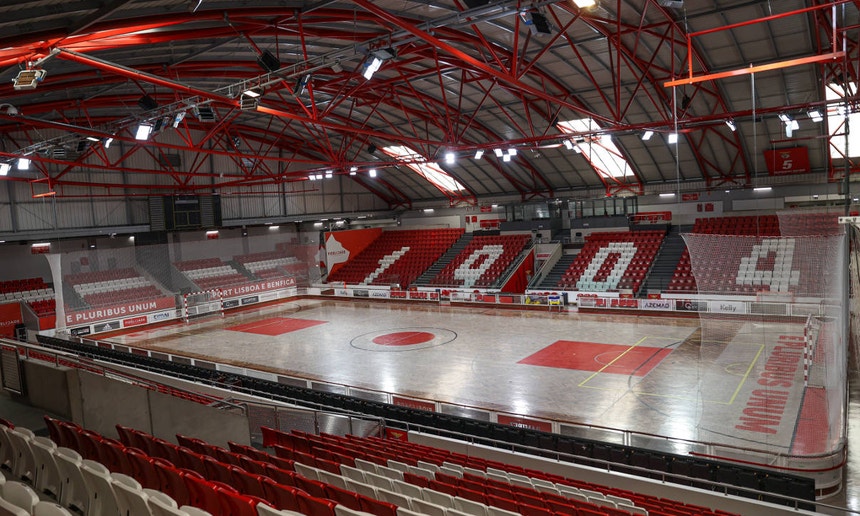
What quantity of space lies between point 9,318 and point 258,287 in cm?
1369

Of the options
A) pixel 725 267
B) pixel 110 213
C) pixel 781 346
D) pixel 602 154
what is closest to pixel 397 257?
pixel 602 154

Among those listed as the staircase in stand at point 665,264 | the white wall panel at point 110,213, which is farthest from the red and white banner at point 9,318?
the staircase in stand at point 665,264

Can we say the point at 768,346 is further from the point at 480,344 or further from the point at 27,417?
the point at 27,417

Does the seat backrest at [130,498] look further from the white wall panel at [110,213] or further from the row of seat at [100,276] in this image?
the white wall panel at [110,213]

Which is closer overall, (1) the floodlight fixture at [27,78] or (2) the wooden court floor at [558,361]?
(1) the floodlight fixture at [27,78]

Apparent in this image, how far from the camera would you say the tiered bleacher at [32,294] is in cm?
3068

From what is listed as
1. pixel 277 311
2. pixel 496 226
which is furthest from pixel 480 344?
pixel 496 226

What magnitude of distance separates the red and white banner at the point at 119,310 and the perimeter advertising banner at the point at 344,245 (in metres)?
12.7

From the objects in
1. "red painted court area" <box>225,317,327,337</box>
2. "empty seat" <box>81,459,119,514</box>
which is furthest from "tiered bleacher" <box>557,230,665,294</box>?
"empty seat" <box>81,459,119,514</box>

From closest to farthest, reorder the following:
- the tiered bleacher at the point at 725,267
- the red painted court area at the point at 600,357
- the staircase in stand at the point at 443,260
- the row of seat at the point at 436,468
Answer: the row of seat at the point at 436,468 → the red painted court area at the point at 600,357 → the tiered bleacher at the point at 725,267 → the staircase in stand at the point at 443,260

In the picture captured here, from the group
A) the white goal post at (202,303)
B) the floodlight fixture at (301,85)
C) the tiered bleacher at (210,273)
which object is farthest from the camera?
the tiered bleacher at (210,273)

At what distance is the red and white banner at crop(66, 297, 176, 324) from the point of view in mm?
30391

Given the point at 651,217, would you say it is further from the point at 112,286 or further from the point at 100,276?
the point at 100,276

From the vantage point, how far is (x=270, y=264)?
41.0 meters
